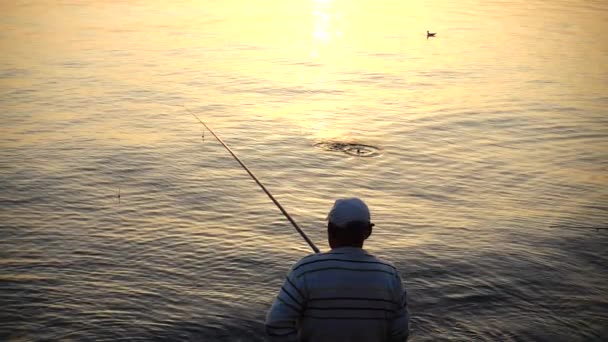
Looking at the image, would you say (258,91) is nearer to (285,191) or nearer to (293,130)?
(293,130)

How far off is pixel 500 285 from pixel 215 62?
12.8 m

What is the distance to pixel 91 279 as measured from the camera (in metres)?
7.81

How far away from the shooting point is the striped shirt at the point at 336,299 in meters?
3.59

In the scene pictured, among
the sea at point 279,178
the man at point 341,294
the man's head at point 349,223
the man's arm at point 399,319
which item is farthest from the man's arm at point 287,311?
the sea at point 279,178

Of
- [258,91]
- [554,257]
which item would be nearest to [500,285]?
[554,257]

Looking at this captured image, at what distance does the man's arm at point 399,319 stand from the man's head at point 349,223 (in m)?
0.26

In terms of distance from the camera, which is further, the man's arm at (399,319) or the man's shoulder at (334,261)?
the man's arm at (399,319)

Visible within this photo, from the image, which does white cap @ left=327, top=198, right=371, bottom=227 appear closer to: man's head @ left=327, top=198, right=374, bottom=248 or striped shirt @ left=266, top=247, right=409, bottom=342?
man's head @ left=327, top=198, right=374, bottom=248

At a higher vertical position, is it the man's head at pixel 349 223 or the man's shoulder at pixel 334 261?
the man's head at pixel 349 223

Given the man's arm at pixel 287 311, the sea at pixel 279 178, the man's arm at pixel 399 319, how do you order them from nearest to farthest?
the man's arm at pixel 287 311 < the man's arm at pixel 399 319 < the sea at pixel 279 178

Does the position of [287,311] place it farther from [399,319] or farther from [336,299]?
[399,319]

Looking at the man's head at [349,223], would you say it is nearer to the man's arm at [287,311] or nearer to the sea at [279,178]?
the man's arm at [287,311]

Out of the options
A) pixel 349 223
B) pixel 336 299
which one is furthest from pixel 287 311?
pixel 349 223

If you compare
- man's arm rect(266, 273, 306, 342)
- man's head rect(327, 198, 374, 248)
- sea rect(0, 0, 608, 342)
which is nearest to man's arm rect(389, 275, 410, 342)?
man's head rect(327, 198, 374, 248)
